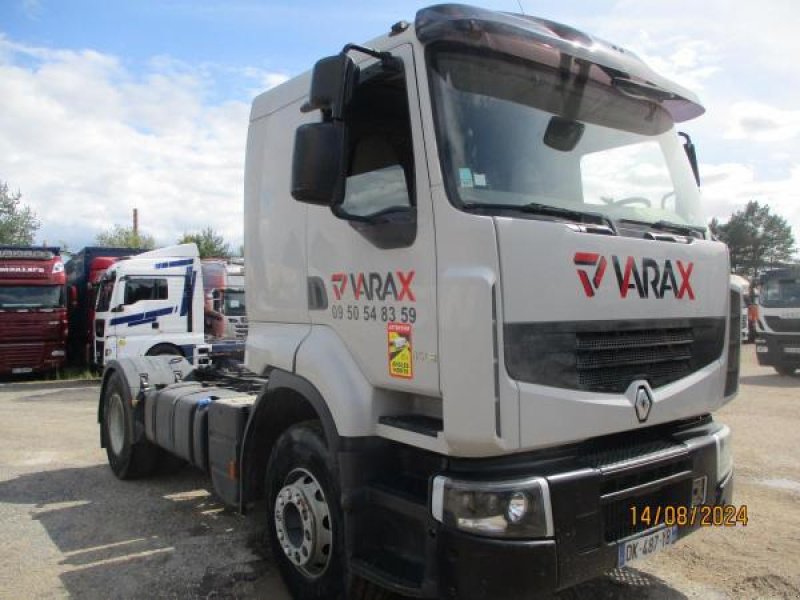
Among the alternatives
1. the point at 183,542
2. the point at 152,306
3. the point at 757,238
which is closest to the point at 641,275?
the point at 183,542

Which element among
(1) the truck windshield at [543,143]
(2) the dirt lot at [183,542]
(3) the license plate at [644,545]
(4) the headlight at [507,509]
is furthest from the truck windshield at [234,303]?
(4) the headlight at [507,509]

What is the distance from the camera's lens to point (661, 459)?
3.10m

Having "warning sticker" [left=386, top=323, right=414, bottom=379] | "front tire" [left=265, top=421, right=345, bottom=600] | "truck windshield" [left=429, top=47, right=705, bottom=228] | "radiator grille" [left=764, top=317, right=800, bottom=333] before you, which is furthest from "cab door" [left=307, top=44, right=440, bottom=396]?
"radiator grille" [left=764, top=317, right=800, bottom=333]

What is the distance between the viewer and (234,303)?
1948cm

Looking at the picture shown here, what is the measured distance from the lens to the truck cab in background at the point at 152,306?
14570 mm

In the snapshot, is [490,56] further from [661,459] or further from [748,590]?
[748,590]

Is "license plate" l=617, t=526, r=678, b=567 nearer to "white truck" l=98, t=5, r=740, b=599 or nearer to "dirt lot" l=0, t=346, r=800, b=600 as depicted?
"white truck" l=98, t=5, r=740, b=599

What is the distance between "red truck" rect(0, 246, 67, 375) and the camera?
16641mm

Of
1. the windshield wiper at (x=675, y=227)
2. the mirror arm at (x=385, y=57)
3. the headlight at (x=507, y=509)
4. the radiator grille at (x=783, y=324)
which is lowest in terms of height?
the headlight at (x=507, y=509)

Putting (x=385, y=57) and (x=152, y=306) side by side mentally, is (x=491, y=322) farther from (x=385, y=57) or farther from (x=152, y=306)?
(x=152, y=306)

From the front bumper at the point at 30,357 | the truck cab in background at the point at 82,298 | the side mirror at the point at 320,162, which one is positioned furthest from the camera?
the truck cab in background at the point at 82,298

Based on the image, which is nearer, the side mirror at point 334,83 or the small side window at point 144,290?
the side mirror at point 334,83

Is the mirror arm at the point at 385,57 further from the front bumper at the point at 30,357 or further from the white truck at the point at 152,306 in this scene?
the front bumper at the point at 30,357

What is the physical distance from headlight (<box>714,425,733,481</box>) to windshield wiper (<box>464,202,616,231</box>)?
135 cm
